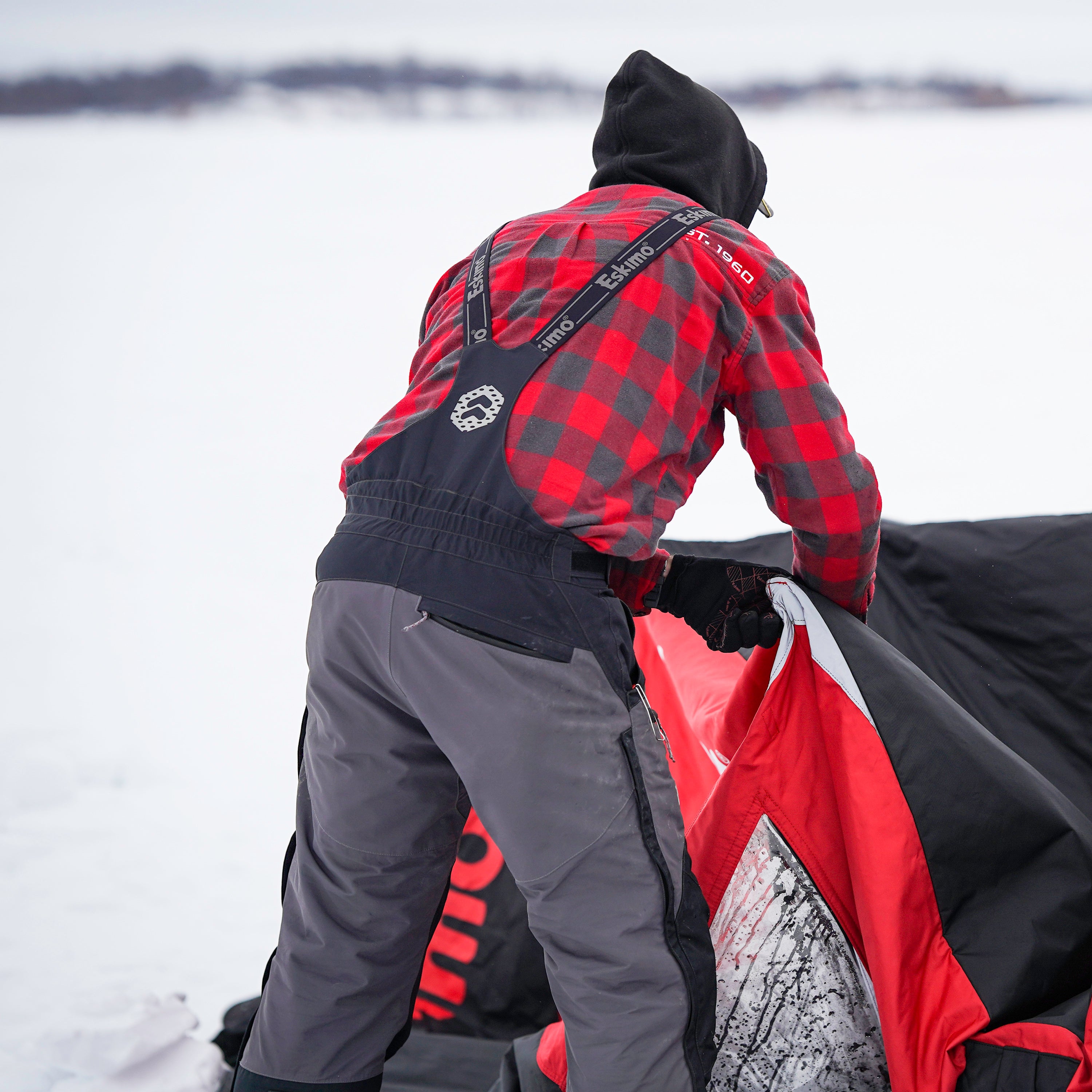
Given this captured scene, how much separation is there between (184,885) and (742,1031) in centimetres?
127

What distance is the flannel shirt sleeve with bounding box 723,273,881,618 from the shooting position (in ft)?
2.74

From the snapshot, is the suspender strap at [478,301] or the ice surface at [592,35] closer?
the suspender strap at [478,301]

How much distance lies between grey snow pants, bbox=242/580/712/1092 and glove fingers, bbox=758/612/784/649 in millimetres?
227

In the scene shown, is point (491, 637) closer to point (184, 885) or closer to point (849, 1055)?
point (849, 1055)

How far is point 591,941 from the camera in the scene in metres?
0.74

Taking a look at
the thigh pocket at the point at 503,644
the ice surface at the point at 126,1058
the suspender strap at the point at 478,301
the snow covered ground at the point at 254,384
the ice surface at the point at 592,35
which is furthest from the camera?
the ice surface at the point at 592,35

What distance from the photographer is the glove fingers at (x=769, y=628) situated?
961mm

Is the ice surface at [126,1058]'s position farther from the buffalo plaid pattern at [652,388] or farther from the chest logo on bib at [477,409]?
the chest logo on bib at [477,409]

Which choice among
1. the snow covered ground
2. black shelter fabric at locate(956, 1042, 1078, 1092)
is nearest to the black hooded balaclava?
black shelter fabric at locate(956, 1042, 1078, 1092)

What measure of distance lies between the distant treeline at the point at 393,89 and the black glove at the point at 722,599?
2508 mm

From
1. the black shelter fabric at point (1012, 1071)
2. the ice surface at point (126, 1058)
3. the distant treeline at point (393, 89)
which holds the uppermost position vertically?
the distant treeline at point (393, 89)

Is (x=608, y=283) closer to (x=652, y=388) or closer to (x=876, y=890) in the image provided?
(x=652, y=388)

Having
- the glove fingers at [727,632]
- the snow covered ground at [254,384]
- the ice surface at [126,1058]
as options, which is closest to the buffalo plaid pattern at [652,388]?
the glove fingers at [727,632]

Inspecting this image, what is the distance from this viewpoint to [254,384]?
2996 millimetres
